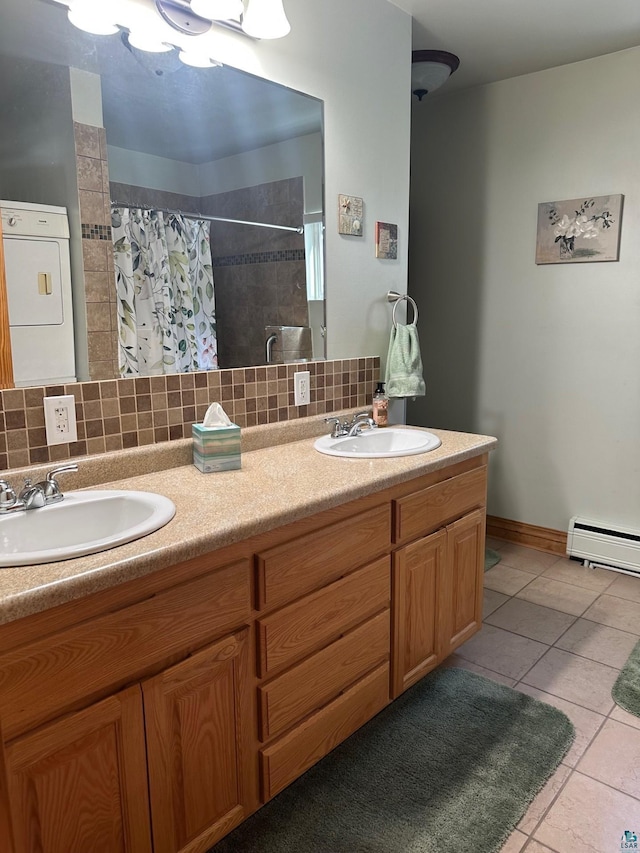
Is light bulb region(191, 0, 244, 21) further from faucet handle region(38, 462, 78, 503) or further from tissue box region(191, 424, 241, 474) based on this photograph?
faucet handle region(38, 462, 78, 503)

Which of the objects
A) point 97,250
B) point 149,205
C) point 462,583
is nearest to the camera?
point 97,250

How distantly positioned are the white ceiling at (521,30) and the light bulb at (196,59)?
0.95 m

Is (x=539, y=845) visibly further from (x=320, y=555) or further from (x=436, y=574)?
(x=320, y=555)

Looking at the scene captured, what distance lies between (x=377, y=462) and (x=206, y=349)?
2.06 feet

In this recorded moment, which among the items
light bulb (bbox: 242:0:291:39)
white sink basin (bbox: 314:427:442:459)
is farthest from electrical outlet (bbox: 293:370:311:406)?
light bulb (bbox: 242:0:291:39)

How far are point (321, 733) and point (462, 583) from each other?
755 millimetres

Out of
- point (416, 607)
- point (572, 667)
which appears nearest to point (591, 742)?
point (572, 667)

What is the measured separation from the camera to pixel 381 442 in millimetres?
2244

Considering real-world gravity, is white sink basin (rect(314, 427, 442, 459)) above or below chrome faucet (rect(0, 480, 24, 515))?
below

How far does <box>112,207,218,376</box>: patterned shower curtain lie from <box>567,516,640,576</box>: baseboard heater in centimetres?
220

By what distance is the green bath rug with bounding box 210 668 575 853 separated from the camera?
152 centimetres

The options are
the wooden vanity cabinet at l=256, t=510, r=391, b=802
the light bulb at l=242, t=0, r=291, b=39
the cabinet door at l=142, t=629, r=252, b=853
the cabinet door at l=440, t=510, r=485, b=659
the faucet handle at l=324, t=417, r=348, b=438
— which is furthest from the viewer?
the faucet handle at l=324, t=417, r=348, b=438

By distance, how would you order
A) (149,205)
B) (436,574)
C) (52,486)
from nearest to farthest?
(52,486) → (149,205) → (436,574)

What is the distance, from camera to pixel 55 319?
153cm
